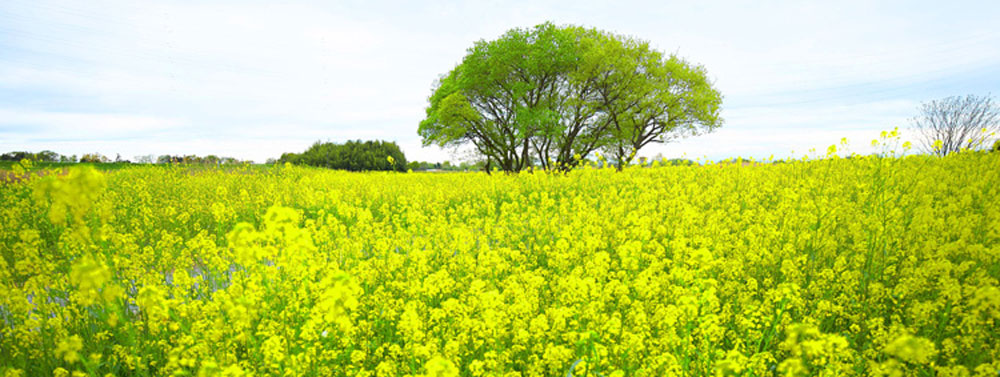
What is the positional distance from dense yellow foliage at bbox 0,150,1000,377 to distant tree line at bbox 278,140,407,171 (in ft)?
144

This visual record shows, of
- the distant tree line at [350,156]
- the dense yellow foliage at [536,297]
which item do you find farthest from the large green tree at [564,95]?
the distant tree line at [350,156]

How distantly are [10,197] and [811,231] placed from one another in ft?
47.4

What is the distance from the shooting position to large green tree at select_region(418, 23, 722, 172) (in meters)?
22.9

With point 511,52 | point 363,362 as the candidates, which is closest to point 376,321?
point 363,362

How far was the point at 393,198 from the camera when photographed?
34.7 feet

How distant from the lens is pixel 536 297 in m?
3.49

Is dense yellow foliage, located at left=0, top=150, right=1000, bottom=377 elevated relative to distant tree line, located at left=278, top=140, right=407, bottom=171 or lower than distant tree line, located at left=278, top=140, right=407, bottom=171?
lower

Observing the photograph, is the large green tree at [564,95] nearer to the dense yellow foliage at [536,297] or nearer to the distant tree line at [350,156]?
the dense yellow foliage at [536,297]

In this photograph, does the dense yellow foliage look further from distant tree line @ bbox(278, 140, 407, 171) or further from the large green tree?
distant tree line @ bbox(278, 140, 407, 171)

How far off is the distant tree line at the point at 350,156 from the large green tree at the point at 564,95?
2609 cm

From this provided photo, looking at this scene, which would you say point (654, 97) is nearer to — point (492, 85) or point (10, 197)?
point (492, 85)

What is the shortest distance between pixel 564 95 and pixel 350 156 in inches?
1350

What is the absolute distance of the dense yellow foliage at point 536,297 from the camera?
2.41 m

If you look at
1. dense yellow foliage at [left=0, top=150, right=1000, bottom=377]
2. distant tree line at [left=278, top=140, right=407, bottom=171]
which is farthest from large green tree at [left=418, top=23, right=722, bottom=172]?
distant tree line at [left=278, top=140, right=407, bottom=171]
